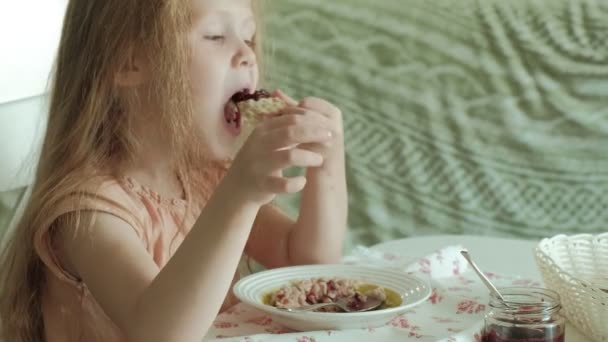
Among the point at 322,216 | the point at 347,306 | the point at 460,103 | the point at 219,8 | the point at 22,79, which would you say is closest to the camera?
the point at 347,306

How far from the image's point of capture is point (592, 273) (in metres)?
1.20

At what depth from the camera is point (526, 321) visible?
0.98 m

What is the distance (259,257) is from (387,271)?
31 cm

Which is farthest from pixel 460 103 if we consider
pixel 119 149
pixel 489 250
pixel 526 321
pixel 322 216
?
pixel 526 321

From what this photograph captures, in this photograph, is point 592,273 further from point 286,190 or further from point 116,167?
point 116,167

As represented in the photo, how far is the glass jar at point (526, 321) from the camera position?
972 millimetres

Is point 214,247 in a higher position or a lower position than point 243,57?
lower

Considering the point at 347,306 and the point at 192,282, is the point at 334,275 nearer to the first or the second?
the point at 347,306

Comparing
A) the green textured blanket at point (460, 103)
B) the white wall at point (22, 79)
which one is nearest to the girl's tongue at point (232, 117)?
the white wall at point (22, 79)

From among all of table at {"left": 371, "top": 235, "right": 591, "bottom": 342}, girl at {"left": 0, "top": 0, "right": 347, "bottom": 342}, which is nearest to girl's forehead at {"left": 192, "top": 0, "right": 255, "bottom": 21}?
girl at {"left": 0, "top": 0, "right": 347, "bottom": 342}

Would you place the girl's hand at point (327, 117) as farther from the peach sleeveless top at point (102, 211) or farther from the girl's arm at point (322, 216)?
the peach sleeveless top at point (102, 211)

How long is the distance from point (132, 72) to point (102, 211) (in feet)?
0.69

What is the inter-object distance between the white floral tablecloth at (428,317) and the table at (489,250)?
134 millimetres

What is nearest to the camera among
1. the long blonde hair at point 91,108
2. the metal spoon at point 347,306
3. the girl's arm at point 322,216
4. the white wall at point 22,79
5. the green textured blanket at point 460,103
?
the metal spoon at point 347,306
